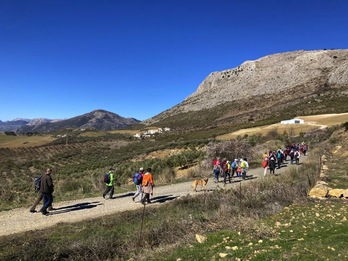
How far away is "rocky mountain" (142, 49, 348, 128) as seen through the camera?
4325 inches

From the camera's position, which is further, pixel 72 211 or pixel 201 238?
pixel 72 211

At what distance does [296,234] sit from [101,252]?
544 cm

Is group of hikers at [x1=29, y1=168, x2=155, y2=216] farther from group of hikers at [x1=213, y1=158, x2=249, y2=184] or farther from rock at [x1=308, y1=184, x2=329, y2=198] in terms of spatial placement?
group of hikers at [x1=213, y1=158, x2=249, y2=184]

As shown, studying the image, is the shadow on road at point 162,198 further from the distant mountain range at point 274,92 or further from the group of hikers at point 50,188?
the distant mountain range at point 274,92

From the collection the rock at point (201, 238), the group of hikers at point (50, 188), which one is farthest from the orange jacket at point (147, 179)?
the rock at point (201, 238)

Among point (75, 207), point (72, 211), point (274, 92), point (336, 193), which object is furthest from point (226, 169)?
point (274, 92)

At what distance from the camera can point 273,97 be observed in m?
139

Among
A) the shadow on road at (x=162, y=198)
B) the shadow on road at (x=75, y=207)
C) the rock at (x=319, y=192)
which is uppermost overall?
the rock at (x=319, y=192)

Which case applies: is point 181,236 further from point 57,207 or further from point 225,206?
point 57,207

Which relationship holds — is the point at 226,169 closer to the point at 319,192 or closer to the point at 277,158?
the point at 277,158

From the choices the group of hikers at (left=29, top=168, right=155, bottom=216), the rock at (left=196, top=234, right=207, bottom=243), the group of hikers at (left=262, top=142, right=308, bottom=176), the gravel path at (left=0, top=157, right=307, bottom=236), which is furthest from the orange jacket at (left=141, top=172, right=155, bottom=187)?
the group of hikers at (left=262, top=142, right=308, bottom=176)

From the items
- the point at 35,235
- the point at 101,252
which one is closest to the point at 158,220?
the point at 101,252

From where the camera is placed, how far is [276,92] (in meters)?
148

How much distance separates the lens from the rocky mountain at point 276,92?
10986 centimetres
